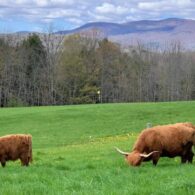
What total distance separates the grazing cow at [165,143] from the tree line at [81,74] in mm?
84464

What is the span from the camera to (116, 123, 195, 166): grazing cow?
52.3 feet

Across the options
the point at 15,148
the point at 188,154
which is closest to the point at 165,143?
the point at 188,154

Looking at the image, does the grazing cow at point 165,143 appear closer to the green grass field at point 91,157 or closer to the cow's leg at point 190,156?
the cow's leg at point 190,156

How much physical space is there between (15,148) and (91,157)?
545 cm

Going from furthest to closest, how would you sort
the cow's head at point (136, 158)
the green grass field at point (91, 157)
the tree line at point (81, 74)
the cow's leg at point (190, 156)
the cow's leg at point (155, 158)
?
1. the tree line at point (81, 74)
2. the cow's leg at point (190, 156)
3. the cow's leg at point (155, 158)
4. the cow's head at point (136, 158)
5. the green grass field at point (91, 157)

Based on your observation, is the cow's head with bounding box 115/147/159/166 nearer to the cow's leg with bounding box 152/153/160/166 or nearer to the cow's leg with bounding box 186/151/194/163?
the cow's leg with bounding box 152/153/160/166

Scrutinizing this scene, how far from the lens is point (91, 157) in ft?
69.7

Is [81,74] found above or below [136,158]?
above

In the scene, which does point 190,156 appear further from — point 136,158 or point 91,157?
point 91,157

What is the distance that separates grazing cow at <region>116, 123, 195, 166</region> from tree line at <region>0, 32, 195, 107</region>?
8446 centimetres

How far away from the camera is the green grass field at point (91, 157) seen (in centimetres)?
1077

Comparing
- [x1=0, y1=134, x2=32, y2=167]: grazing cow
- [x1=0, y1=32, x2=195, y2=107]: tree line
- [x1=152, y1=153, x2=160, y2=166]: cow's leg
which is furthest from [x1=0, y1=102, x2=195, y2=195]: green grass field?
[x1=0, y1=32, x2=195, y2=107]: tree line

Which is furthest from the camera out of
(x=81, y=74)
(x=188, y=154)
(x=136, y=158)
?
(x=81, y=74)

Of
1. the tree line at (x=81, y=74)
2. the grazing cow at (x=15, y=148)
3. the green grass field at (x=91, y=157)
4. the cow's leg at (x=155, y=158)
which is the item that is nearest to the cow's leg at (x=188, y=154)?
the green grass field at (x=91, y=157)
